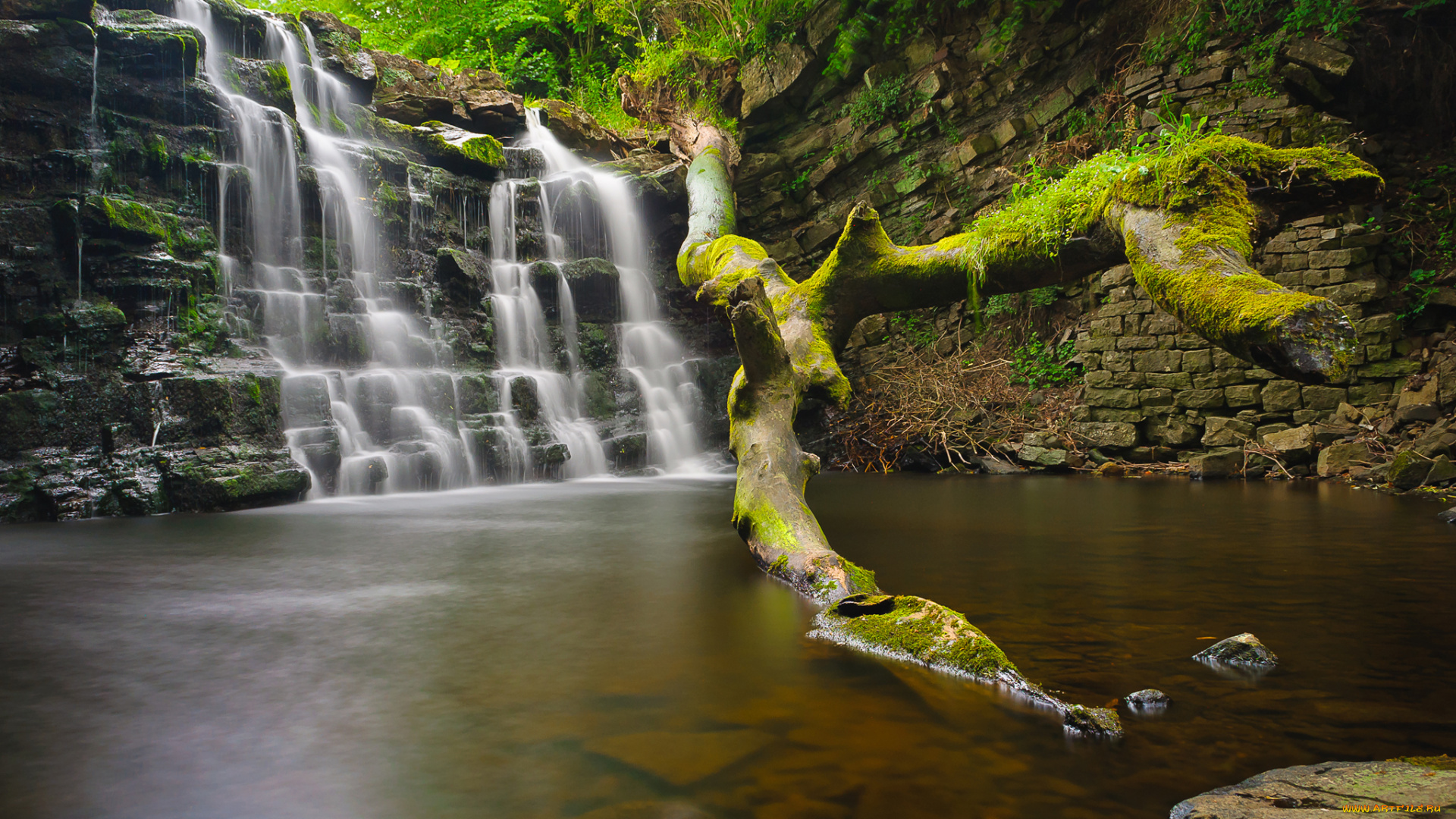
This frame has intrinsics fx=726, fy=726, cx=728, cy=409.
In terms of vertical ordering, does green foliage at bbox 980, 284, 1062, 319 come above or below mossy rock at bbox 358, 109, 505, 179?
below

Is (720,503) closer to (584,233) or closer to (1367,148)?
(584,233)

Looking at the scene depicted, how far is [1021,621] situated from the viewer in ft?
7.62

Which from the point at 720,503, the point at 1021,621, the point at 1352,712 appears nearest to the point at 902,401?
the point at 720,503

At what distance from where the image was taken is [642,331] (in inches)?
405

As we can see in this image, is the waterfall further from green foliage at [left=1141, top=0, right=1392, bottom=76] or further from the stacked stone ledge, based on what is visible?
green foliage at [left=1141, top=0, right=1392, bottom=76]

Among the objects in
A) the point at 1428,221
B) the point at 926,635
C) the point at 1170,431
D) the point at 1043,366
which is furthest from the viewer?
the point at 1043,366

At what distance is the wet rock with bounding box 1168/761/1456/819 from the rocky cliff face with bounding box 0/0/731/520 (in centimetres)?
676

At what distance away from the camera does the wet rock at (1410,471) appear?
545cm

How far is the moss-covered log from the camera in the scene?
2145 mm

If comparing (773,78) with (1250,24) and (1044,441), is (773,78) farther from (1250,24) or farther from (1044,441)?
(1044,441)

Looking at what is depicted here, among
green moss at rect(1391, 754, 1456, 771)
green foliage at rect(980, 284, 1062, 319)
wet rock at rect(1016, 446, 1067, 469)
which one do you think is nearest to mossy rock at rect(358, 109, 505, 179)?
green foliage at rect(980, 284, 1062, 319)

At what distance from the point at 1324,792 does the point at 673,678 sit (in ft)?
4.50

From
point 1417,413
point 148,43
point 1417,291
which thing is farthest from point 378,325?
point 1417,291

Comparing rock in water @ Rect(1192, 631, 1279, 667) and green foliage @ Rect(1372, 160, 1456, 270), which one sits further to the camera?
green foliage @ Rect(1372, 160, 1456, 270)
